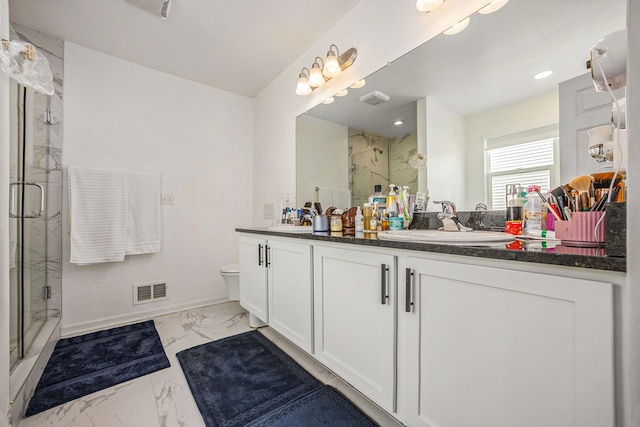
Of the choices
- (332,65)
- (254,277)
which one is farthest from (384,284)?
(332,65)

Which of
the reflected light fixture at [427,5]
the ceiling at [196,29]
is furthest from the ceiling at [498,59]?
the ceiling at [196,29]

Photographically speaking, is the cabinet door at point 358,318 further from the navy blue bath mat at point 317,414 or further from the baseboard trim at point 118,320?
the baseboard trim at point 118,320

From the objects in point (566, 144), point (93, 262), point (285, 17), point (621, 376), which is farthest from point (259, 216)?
point (621, 376)

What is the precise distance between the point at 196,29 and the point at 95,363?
2.33 metres

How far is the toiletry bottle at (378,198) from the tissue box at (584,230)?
899 mm

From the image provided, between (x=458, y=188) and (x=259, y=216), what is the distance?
2.07 metres

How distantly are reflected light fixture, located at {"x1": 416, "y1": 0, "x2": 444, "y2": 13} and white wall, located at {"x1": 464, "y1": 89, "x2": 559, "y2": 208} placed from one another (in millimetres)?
569

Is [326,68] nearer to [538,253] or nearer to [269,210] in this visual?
[269,210]

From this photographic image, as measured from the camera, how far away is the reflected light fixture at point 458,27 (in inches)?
50.0

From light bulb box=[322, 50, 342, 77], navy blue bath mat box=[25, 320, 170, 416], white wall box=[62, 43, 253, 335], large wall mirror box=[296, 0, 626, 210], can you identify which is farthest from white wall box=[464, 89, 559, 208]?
white wall box=[62, 43, 253, 335]

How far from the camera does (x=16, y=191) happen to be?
5.00 feet

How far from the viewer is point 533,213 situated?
37.8 inches

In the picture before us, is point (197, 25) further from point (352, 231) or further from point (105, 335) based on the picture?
point (105, 335)

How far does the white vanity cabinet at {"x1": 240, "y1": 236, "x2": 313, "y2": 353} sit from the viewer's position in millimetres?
1381
